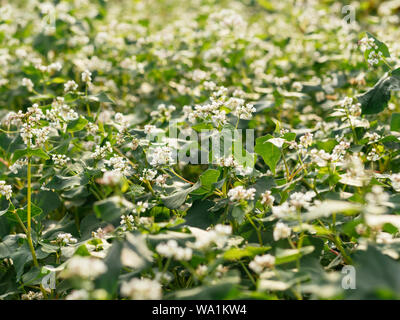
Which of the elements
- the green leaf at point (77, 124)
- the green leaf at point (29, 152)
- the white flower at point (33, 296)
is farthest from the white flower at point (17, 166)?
the white flower at point (33, 296)

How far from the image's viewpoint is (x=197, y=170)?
7.61 ft

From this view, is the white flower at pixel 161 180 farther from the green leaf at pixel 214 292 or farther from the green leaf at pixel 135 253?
the green leaf at pixel 214 292

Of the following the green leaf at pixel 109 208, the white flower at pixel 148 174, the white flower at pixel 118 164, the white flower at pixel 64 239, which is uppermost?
the white flower at pixel 118 164

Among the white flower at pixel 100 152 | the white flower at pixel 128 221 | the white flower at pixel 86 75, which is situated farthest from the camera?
the white flower at pixel 86 75

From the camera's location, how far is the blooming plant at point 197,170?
1183 mm

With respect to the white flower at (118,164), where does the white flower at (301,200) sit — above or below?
below

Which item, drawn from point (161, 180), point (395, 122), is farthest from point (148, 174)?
point (395, 122)

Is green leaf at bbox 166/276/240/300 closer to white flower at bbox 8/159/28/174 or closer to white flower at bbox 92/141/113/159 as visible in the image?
white flower at bbox 92/141/113/159

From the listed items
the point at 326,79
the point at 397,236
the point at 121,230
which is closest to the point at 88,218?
the point at 121,230

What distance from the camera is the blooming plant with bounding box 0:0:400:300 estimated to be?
1.18 meters

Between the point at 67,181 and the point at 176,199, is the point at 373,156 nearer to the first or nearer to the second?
the point at 176,199

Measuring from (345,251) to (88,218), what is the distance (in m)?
1.09
